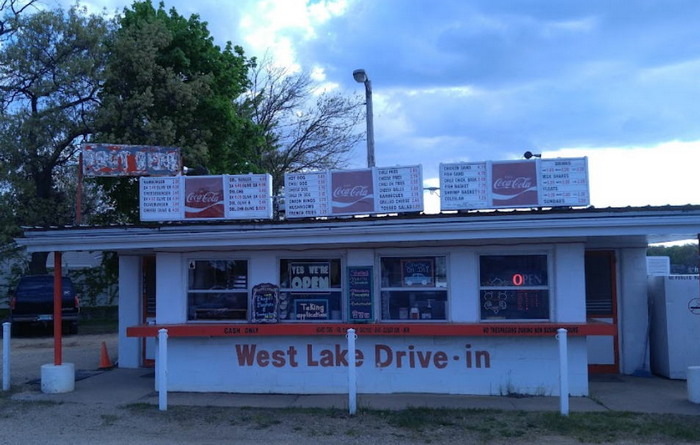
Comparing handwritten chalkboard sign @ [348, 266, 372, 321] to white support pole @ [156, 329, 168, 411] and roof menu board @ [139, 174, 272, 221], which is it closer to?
roof menu board @ [139, 174, 272, 221]

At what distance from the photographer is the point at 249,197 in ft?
35.6

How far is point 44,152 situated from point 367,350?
16515 millimetres

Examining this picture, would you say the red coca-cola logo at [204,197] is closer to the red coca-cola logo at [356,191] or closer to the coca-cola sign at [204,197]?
the coca-cola sign at [204,197]

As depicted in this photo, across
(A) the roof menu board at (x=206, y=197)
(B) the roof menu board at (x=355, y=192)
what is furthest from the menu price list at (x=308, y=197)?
(A) the roof menu board at (x=206, y=197)

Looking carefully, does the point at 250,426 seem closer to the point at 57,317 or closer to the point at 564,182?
the point at 57,317

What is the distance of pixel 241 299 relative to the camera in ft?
36.0

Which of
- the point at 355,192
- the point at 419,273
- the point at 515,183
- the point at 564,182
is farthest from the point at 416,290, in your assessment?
the point at 564,182

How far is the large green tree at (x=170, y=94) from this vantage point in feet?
68.0

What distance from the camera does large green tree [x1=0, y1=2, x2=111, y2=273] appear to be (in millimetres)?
21436

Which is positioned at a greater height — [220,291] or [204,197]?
[204,197]

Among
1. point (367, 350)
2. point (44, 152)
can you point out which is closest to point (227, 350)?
point (367, 350)

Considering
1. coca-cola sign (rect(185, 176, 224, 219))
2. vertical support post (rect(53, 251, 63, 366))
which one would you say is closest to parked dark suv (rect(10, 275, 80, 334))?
vertical support post (rect(53, 251, 63, 366))

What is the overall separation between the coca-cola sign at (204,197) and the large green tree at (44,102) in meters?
12.0

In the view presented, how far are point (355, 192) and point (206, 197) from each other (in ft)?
8.40
